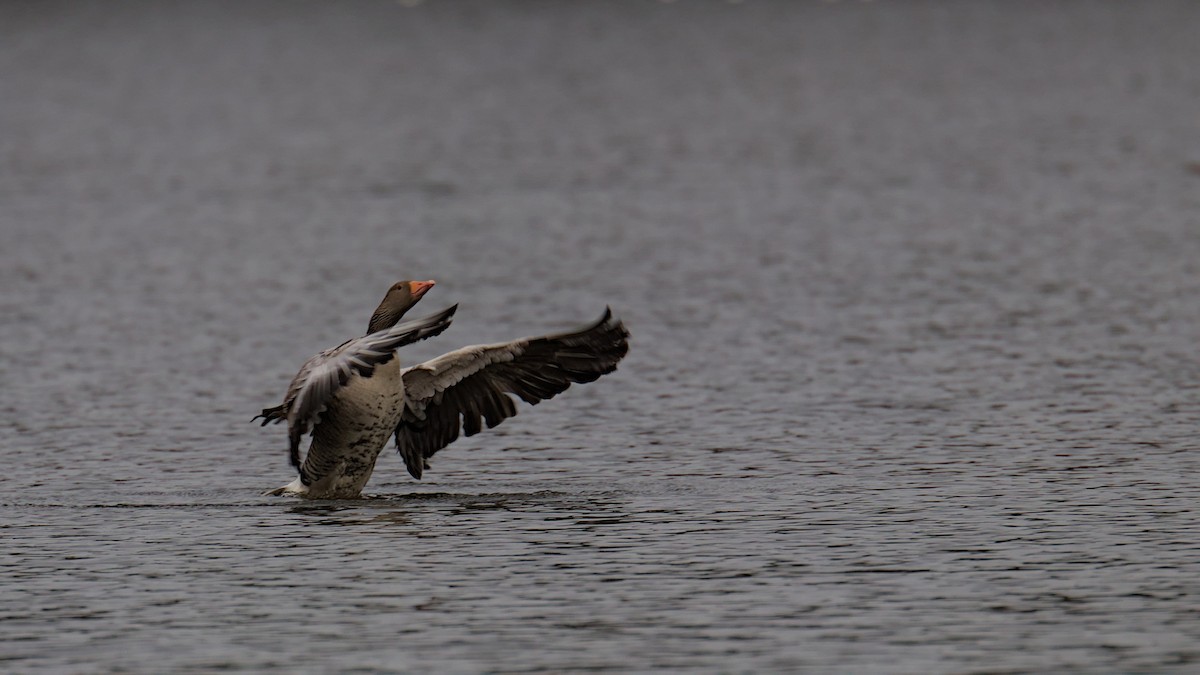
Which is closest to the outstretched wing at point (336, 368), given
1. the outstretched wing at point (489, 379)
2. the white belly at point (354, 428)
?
the white belly at point (354, 428)

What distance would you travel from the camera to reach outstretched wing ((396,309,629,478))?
1697cm

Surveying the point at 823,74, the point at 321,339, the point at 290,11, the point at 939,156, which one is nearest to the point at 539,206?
the point at 939,156

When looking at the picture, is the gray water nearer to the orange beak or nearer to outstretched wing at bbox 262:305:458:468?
outstretched wing at bbox 262:305:458:468

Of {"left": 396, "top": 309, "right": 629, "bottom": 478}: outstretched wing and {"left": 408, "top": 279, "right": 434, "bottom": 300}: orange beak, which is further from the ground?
{"left": 408, "top": 279, "right": 434, "bottom": 300}: orange beak

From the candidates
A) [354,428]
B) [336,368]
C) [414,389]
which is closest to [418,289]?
[414,389]

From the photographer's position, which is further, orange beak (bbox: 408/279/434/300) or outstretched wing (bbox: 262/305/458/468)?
orange beak (bbox: 408/279/434/300)

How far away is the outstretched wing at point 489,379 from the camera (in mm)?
16969

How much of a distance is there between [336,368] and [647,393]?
7.04 m

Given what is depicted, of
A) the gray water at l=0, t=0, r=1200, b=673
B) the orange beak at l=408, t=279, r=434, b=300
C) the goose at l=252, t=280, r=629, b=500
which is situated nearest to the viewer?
the gray water at l=0, t=0, r=1200, b=673

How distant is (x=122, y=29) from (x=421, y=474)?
114810 mm

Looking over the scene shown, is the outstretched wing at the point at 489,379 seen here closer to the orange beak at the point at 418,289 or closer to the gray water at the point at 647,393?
the gray water at the point at 647,393

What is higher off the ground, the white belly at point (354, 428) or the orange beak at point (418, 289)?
the orange beak at point (418, 289)

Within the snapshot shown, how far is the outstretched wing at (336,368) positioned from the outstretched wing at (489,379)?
1.33 metres

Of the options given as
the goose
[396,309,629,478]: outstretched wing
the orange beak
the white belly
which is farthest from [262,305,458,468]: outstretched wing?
[396,309,629,478]: outstretched wing
